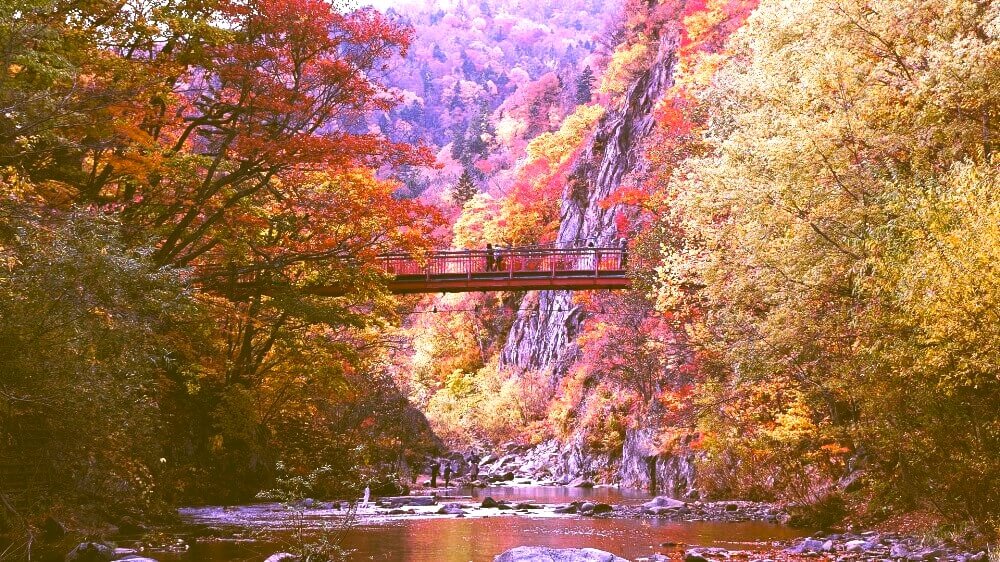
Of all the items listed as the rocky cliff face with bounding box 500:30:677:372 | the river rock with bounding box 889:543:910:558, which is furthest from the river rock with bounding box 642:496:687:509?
the rocky cliff face with bounding box 500:30:677:372

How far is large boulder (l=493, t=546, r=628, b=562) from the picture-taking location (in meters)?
10.2

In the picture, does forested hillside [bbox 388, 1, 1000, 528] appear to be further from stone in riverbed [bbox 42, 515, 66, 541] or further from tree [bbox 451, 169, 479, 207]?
tree [bbox 451, 169, 479, 207]

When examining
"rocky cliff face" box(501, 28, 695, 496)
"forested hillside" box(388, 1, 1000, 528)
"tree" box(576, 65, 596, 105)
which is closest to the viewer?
"forested hillside" box(388, 1, 1000, 528)

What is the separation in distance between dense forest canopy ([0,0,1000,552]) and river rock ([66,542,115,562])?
0.48 meters

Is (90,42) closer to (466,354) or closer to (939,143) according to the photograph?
(939,143)

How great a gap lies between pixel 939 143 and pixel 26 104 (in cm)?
1304

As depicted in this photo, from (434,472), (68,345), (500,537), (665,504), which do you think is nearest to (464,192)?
(434,472)

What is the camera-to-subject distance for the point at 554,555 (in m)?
10.3

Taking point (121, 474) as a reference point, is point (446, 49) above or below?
above

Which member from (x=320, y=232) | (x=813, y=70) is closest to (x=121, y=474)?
(x=320, y=232)

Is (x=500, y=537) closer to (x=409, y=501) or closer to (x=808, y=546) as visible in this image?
(x=808, y=546)

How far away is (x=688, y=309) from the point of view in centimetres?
2320

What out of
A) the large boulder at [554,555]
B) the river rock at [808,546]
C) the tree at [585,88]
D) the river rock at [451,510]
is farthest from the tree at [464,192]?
the large boulder at [554,555]

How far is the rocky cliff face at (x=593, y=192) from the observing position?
4284 centimetres
